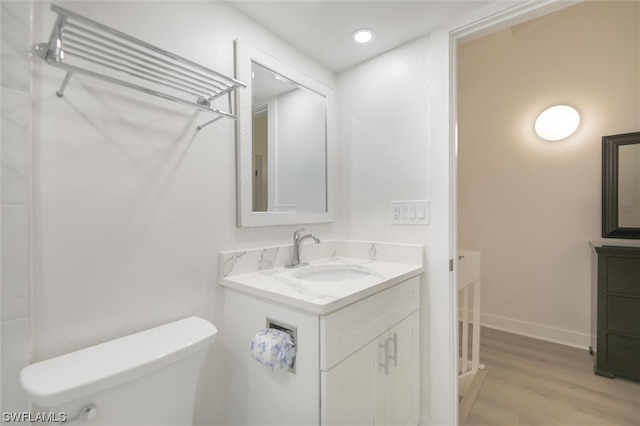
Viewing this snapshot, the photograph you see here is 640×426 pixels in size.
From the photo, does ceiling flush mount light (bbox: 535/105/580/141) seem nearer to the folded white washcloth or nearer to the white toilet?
the folded white washcloth

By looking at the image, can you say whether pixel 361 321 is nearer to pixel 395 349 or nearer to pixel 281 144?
pixel 395 349

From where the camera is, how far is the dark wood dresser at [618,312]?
68.6 inches

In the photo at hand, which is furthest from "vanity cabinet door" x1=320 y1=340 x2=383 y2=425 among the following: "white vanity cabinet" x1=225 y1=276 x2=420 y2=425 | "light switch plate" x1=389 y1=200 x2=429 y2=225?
"light switch plate" x1=389 y1=200 x2=429 y2=225

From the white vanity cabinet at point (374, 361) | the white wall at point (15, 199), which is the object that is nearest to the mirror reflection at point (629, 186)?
Result: the white vanity cabinet at point (374, 361)

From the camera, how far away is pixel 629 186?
1987 mm

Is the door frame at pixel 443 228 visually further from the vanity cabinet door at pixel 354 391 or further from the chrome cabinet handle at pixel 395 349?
the vanity cabinet door at pixel 354 391

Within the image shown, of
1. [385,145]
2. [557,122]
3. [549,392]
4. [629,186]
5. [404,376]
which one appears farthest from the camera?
[557,122]

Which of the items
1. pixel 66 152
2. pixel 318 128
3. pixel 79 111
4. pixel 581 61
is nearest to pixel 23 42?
pixel 79 111

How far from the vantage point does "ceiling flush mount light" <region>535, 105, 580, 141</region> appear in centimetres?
225

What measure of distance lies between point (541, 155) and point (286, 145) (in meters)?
2.32

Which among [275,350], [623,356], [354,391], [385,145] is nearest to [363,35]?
[385,145]

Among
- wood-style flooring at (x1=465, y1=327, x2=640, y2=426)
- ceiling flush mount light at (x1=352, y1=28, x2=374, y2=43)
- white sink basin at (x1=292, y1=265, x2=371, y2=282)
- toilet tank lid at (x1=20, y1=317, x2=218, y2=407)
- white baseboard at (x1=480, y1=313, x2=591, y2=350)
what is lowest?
wood-style flooring at (x1=465, y1=327, x2=640, y2=426)

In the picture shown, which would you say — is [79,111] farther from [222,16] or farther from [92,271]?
[222,16]

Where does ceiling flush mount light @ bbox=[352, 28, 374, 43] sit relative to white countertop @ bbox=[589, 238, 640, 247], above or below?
above
